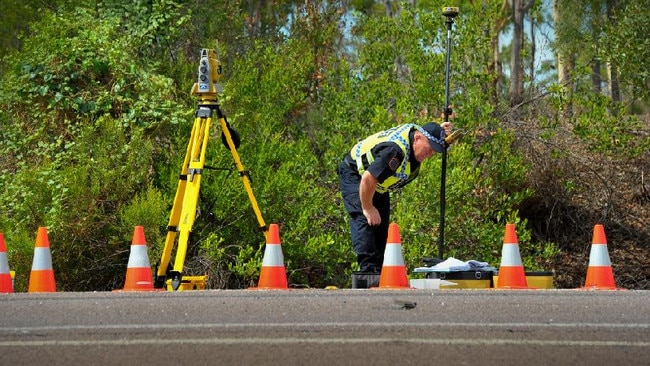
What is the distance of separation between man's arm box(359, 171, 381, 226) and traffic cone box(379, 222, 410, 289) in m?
Result: 0.33

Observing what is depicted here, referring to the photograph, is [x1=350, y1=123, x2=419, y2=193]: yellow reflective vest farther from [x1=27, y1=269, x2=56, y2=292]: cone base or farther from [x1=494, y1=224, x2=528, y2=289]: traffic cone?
[x1=27, y1=269, x2=56, y2=292]: cone base

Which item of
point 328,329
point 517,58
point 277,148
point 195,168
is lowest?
point 328,329

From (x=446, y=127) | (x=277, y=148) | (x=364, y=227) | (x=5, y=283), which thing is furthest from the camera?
(x=277, y=148)

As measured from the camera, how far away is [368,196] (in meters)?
9.34

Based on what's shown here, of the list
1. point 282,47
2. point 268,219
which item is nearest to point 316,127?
point 282,47

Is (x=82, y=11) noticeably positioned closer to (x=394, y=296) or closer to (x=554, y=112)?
(x=554, y=112)

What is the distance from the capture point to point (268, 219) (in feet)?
47.3

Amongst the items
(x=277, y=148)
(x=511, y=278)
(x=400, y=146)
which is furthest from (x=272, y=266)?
(x=277, y=148)

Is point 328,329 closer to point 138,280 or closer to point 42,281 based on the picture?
point 138,280

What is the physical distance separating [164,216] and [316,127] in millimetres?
4072

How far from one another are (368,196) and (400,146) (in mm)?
446

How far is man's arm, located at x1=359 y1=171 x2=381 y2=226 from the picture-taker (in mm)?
9242

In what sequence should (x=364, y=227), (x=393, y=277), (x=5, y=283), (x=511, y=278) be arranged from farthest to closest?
(x=364, y=227), (x=5, y=283), (x=511, y=278), (x=393, y=277)

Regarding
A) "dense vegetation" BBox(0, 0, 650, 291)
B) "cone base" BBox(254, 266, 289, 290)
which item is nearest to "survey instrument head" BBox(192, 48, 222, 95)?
"cone base" BBox(254, 266, 289, 290)
